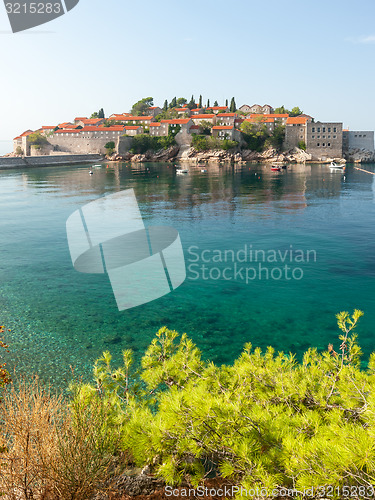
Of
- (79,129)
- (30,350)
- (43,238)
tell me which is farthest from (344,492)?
(79,129)

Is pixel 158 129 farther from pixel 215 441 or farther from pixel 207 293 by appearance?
pixel 215 441

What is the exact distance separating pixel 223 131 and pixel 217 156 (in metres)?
7.01

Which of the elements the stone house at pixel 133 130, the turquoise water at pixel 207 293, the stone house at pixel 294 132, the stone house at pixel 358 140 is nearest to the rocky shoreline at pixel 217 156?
the stone house at pixel 294 132

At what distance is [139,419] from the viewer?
4832 mm

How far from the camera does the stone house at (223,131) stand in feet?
334

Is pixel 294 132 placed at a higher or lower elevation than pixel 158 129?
lower

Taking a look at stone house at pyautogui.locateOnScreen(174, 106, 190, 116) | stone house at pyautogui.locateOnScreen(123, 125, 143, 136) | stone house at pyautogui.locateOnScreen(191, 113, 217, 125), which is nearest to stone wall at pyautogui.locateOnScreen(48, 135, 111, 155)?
stone house at pyautogui.locateOnScreen(123, 125, 143, 136)

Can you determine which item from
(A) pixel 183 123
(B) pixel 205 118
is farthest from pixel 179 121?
(B) pixel 205 118

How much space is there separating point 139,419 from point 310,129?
338ft

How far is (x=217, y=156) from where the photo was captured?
10181 centimetres

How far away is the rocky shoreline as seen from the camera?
99.1 metres

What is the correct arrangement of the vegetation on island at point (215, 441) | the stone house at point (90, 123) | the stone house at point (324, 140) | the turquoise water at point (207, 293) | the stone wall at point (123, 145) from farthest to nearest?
the stone house at point (90, 123) < the stone wall at point (123, 145) < the stone house at point (324, 140) < the turquoise water at point (207, 293) < the vegetation on island at point (215, 441)

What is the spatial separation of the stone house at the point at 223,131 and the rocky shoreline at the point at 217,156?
434 cm

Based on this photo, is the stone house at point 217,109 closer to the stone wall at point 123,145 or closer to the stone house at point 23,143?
the stone wall at point 123,145
